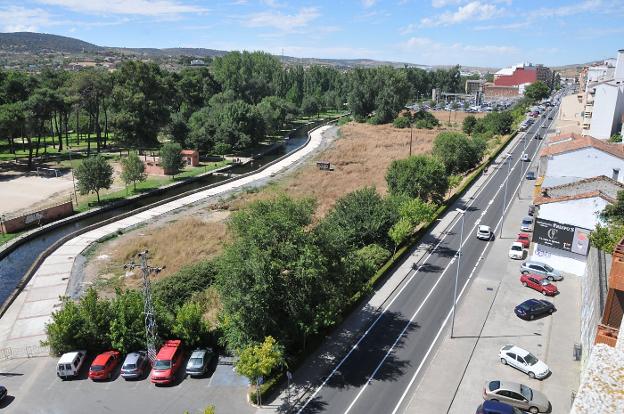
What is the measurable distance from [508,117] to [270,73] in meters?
84.9

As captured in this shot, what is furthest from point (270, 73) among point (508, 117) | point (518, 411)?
point (518, 411)

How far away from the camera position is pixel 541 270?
3109cm

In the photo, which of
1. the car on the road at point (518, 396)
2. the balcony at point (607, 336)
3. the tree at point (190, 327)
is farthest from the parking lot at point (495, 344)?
the tree at point (190, 327)

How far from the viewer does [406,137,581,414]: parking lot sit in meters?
20.2

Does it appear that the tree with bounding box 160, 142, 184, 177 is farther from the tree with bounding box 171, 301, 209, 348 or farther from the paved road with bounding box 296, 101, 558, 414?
the tree with bounding box 171, 301, 209, 348

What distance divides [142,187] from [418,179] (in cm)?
3785

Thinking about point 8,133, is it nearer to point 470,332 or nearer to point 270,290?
point 270,290

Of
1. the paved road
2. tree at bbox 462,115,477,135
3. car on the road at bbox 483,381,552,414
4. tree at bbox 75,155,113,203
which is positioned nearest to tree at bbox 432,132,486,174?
the paved road

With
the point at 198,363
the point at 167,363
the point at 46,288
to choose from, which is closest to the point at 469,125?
the point at 46,288

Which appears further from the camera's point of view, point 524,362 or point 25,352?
point 25,352

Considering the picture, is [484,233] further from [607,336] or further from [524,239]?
[607,336]

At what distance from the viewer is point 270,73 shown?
153 meters

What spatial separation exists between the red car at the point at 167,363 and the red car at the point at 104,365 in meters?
2.27

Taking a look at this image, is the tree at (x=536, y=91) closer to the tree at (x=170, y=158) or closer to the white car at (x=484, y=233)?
the tree at (x=170, y=158)
